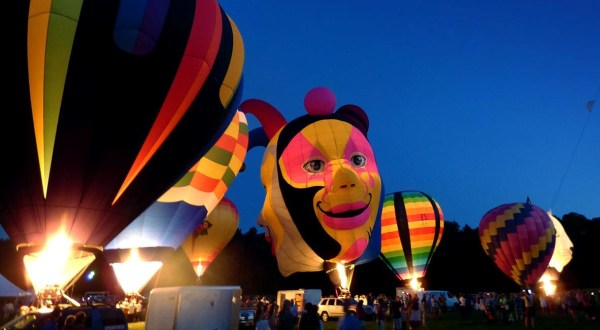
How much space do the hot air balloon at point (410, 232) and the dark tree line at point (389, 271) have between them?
1504 cm

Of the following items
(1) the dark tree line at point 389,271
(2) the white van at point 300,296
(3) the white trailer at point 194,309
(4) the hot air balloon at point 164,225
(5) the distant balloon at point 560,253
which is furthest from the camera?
(1) the dark tree line at point 389,271

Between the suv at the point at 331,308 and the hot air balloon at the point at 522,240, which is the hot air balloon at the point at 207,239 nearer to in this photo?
the suv at the point at 331,308

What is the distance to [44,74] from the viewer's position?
8133mm

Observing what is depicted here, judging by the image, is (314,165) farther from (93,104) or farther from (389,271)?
(389,271)

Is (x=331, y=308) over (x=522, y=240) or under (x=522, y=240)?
under

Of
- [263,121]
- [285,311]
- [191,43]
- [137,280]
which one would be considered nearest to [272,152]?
[263,121]

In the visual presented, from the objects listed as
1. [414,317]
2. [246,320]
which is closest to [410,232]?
[246,320]

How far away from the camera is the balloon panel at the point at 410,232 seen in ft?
70.9

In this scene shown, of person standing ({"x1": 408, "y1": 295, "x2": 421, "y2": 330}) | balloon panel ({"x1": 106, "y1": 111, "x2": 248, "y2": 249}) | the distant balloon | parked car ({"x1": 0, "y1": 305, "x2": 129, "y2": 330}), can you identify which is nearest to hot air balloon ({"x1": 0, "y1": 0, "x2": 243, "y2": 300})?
parked car ({"x1": 0, "y1": 305, "x2": 129, "y2": 330})

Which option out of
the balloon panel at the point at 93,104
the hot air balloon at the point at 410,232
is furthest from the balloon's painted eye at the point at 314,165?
the hot air balloon at the point at 410,232

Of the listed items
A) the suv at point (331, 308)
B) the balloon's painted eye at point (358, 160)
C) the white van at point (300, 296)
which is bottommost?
the suv at point (331, 308)

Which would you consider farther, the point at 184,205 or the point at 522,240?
the point at 522,240

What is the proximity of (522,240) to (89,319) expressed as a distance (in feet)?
62.6

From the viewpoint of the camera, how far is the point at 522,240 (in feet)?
68.7
